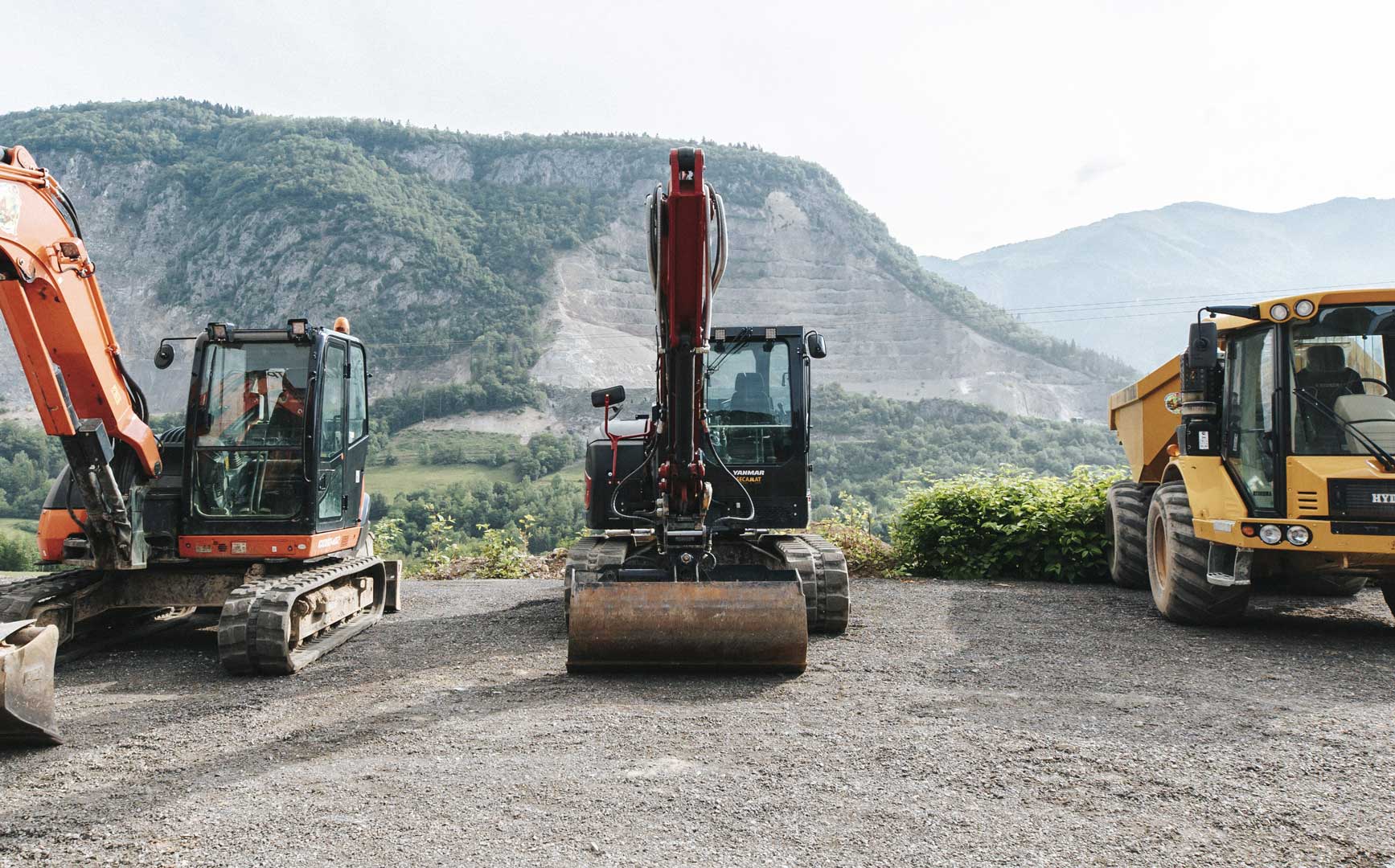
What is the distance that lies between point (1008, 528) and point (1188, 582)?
4.06 metres

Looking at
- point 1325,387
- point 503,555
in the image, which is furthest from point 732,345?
point 503,555

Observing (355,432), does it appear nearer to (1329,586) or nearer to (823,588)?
(823,588)

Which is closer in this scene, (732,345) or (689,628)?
(689,628)

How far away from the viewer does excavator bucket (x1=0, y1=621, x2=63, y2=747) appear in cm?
512

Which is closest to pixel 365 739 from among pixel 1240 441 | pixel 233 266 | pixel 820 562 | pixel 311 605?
pixel 311 605

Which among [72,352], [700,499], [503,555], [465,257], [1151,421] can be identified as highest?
[465,257]

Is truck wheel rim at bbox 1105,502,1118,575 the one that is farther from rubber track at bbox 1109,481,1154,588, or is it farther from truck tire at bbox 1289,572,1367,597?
truck tire at bbox 1289,572,1367,597

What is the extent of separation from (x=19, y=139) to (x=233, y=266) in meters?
25.1

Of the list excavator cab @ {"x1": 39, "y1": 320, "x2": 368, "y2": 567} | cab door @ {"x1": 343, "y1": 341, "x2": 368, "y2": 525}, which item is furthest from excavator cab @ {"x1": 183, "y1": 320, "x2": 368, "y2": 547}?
cab door @ {"x1": 343, "y1": 341, "x2": 368, "y2": 525}

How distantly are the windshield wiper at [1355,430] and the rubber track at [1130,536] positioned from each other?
3091mm

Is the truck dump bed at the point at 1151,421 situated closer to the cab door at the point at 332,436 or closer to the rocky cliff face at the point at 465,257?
the cab door at the point at 332,436

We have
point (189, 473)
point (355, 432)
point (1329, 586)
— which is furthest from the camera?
point (1329, 586)

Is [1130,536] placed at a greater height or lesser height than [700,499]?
lesser

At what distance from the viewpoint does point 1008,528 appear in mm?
12484
